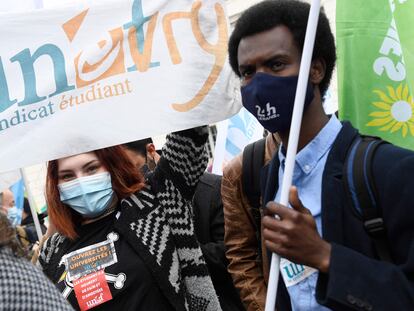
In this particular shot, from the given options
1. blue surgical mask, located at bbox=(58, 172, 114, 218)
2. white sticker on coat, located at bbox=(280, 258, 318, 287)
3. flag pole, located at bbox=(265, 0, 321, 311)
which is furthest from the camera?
blue surgical mask, located at bbox=(58, 172, 114, 218)

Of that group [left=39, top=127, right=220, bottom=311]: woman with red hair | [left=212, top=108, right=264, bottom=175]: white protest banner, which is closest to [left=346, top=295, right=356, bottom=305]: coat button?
[left=39, top=127, right=220, bottom=311]: woman with red hair

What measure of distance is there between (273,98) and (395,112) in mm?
971

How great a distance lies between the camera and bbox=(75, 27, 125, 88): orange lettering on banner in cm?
219

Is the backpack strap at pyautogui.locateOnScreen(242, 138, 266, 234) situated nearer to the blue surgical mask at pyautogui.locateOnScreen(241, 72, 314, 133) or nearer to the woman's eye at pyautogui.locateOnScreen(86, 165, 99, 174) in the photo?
the blue surgical mask at pyautogui.locateOnScreen(241, 72, 314, 133)

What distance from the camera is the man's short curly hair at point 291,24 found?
5.93ft

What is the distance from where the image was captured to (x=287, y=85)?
1.70m

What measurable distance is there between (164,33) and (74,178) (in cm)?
74

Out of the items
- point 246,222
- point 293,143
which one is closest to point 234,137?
point 246,222

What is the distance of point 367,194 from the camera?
146 centimetres

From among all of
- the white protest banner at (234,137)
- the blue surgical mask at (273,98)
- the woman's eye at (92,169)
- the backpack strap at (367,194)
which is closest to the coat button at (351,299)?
the backpack strap at (367,194)

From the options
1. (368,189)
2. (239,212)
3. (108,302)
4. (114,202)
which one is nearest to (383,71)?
(239,212)

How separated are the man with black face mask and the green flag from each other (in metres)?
0.51

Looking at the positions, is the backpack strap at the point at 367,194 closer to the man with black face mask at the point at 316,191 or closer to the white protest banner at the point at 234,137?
the man with black face mask at the point at 316,191

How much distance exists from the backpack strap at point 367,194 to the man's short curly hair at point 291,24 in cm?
45
